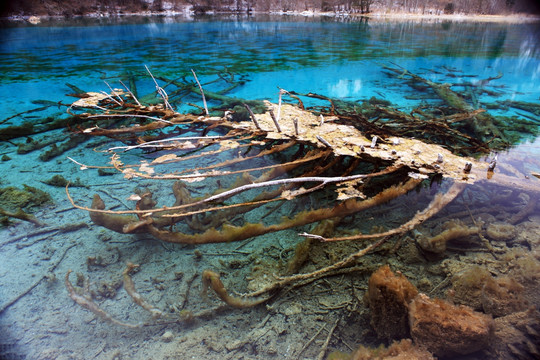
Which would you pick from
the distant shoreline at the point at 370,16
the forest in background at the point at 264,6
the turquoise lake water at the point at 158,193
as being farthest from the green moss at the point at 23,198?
the forest in background at the point at 264,6

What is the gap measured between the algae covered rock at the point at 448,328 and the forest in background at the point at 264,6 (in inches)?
957

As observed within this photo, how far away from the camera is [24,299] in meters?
1.29

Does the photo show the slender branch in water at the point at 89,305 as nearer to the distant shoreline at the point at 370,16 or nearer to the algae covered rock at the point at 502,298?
the algae covered rock at the point at 502,298

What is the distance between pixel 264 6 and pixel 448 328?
→ 27206mm

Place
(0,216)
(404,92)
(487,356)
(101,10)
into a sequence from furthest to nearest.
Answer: (101,10)
(404,92)
(0,216)
(487,356)

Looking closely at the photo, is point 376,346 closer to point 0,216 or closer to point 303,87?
point 0,216

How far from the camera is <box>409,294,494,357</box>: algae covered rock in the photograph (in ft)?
3.15

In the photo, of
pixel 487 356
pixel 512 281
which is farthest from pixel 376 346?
pixel 512 281

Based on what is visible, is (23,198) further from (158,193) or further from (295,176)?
(295,176)

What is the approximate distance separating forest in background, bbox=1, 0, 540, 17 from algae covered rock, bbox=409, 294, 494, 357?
24.3m

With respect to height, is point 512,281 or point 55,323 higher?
point 512,281

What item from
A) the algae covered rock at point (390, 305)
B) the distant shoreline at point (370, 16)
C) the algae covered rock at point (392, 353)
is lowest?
the algae covered rock at point (392, 353)

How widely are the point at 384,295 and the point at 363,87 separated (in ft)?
12.6

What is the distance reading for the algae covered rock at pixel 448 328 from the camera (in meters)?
0.96
